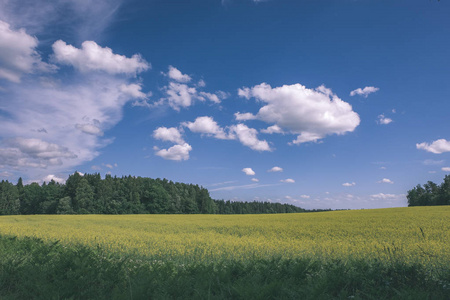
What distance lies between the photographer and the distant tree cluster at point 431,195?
6831cm

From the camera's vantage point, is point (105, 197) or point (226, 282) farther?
point (105, 197)

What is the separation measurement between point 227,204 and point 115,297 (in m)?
131

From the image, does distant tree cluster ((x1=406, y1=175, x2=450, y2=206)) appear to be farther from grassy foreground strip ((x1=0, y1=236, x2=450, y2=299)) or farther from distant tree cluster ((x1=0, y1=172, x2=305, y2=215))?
grassy foreground strip ((x1=0, y1=236, x2=450, y2=299))

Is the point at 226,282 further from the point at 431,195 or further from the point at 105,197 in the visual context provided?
the point at 431,195

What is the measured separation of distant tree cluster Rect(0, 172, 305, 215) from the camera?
7525 cm

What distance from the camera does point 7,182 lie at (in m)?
92.2

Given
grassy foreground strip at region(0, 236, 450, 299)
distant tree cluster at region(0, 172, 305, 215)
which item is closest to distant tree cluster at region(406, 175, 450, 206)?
distant tree cluster at region(0, 172, 305, 215)

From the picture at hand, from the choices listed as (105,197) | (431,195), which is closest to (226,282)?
(105,197)

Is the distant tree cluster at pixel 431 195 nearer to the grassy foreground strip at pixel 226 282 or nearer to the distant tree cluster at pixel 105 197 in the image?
the distant tree cluster at pixel 105 197

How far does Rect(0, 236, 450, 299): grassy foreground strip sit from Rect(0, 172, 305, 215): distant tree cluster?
230 feet

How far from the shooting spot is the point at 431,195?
7400cm

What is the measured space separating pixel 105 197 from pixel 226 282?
259ft

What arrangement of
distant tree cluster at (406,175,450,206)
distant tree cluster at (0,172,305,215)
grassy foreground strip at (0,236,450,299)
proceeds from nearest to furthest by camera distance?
grassy foreground strip at (0,236,450,299) < distant tree cluster at (406,175,450,206) < distant tree cluster at (0,172,305,215)

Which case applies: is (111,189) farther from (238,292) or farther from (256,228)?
(238,292)
